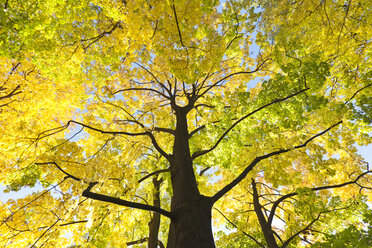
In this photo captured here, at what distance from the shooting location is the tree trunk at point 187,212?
2.17 meters

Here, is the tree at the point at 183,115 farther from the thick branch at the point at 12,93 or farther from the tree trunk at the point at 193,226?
the thick branch at the point at 12,93

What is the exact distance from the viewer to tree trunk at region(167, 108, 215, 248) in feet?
7.13

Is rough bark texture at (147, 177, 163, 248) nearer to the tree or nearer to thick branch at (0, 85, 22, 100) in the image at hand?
the tree

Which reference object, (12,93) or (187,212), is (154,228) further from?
(12,93)

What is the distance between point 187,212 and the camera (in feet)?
8.18

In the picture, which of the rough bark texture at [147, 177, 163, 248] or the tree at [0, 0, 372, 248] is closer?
the tree at [0, 0, 372, 248]

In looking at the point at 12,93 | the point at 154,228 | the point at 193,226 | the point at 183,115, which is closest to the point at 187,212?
the point at 193,226

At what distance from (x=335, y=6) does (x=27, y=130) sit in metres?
8.06

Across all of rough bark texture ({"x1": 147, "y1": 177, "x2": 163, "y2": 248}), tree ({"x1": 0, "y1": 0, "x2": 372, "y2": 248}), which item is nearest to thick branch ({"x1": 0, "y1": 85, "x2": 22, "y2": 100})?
tree ({"x1": 0, "y1": 0, "x2": 372, "y2": 248})

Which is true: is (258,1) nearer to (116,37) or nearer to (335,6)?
(335,6)

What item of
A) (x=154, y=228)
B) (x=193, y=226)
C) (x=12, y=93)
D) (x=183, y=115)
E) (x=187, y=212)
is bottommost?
(x=193, y=226)

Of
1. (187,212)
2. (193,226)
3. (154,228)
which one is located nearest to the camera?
(193,226)

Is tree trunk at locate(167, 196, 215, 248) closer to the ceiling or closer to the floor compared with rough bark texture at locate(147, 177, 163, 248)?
closer to the floor

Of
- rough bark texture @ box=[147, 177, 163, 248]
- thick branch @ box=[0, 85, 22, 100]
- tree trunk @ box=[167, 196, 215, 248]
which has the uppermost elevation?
thick branch @ box=[0, 85, 22, 100]
